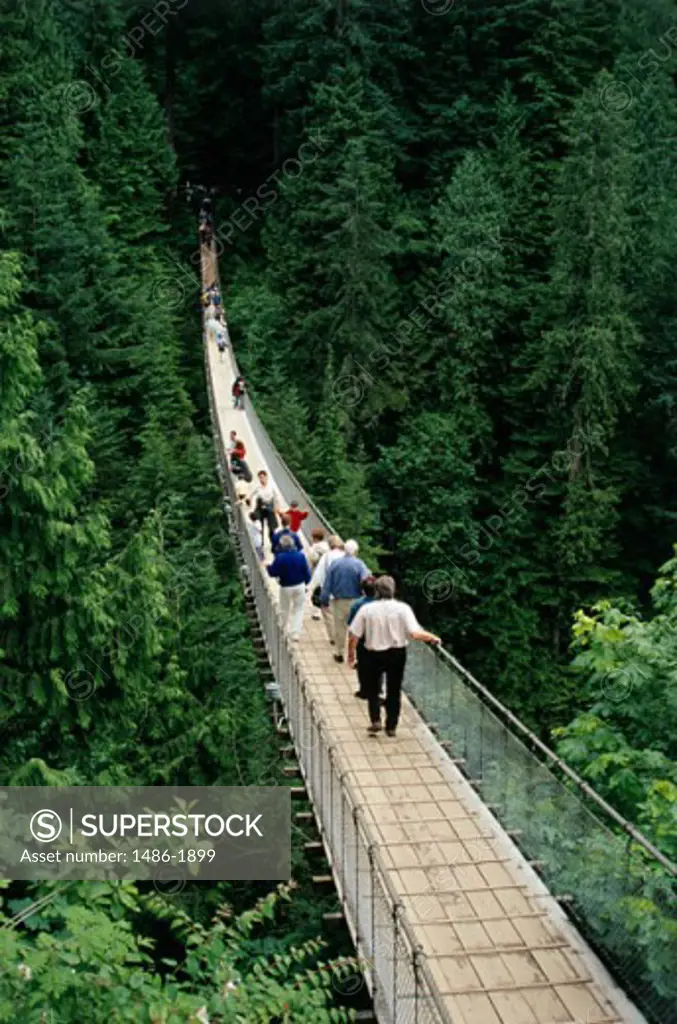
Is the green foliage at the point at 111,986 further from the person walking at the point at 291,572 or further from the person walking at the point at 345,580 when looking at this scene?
the person walking at the point at 291,572

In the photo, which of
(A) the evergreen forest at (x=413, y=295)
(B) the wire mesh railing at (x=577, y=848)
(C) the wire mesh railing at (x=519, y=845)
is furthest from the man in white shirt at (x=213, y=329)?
(B) the wire mesh railing at (x=577, y=848)

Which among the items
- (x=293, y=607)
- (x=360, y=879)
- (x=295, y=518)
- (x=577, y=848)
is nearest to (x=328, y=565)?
(x=293, y=607)

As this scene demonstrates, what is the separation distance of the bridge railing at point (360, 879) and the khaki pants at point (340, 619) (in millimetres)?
478

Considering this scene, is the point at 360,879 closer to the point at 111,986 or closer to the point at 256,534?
the point at 111,986

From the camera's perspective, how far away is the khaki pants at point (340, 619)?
981 cm

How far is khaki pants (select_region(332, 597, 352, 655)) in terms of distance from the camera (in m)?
9.81

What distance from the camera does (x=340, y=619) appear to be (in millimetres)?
10070

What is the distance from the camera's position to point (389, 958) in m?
5.52

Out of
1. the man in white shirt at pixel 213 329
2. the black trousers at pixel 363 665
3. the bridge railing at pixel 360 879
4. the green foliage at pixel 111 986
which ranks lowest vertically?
the bridge railing at pixel 360 879

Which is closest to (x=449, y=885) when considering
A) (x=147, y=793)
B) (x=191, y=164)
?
(x=147, y=793)

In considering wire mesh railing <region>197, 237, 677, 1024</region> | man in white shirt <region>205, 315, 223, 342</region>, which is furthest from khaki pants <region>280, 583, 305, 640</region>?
man in white shirt <region>205, 315, 223, 342</region>

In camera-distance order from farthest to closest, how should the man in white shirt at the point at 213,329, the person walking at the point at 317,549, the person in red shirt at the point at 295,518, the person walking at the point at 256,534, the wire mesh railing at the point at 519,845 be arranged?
the man in white shirt at the point at 213,329
the person walking at the point at 256,534
the person in red shirt at the point at 295,518
the person walking at the point at 317,549
the wire mesh railing at the point at 519,845

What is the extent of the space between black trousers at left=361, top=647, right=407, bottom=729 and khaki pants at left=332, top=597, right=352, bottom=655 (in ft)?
4.59

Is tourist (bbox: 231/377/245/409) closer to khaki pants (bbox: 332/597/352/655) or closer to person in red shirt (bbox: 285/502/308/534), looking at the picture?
person in red shirt (bbox: 285/502/308/534)
